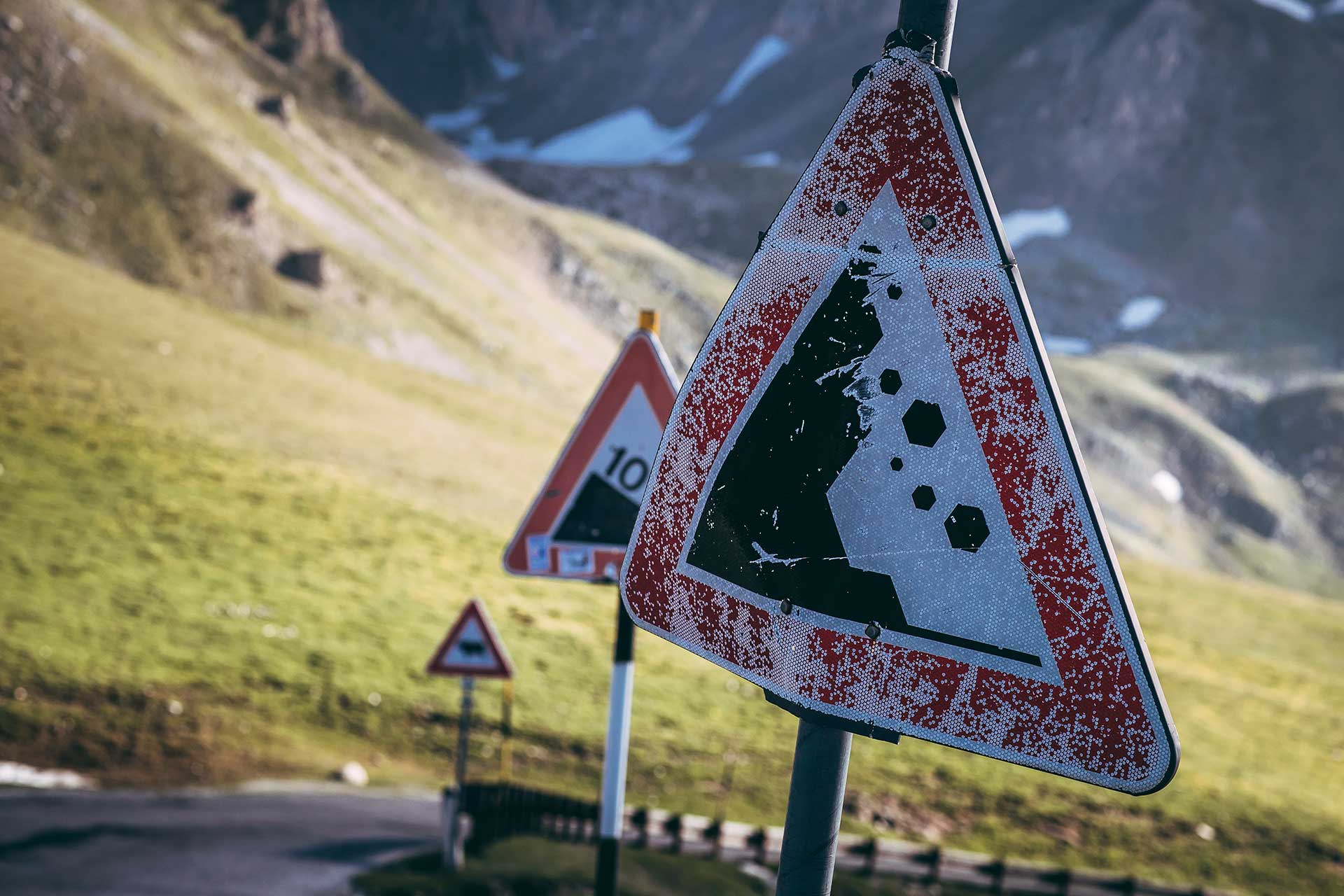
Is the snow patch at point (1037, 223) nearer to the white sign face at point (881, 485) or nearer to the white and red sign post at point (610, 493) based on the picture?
the white and red sign post at point (610, 493)

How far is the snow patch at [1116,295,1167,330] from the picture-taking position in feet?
419

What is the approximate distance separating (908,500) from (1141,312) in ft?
468

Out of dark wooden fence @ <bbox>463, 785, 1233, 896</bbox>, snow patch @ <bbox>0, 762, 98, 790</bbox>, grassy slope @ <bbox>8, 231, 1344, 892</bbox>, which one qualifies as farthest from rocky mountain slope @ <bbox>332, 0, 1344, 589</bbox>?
snow patch @ <bbox>0, 762, 98, 790</bbox>

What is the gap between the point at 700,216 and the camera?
5610 inches

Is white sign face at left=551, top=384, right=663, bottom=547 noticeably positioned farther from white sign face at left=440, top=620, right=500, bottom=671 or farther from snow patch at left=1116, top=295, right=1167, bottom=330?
Answer: snow patch at left=1116, top=295, right=1167, bottom=330

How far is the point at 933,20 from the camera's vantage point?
2072mm

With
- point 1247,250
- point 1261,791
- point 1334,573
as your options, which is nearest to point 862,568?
point 1261,791

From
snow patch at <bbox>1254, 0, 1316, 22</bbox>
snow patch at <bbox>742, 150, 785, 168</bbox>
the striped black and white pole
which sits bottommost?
the striped black and white pole

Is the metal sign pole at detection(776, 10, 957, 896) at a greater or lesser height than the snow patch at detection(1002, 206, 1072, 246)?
lesser

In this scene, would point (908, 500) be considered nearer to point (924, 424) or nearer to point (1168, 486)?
point (924, 424)

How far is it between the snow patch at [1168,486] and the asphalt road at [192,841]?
92088 millimetres

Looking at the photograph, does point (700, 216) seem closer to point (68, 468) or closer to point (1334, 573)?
point (1334, 573)

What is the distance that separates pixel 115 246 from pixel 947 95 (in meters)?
63.0

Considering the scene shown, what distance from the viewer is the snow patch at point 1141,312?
128 m
